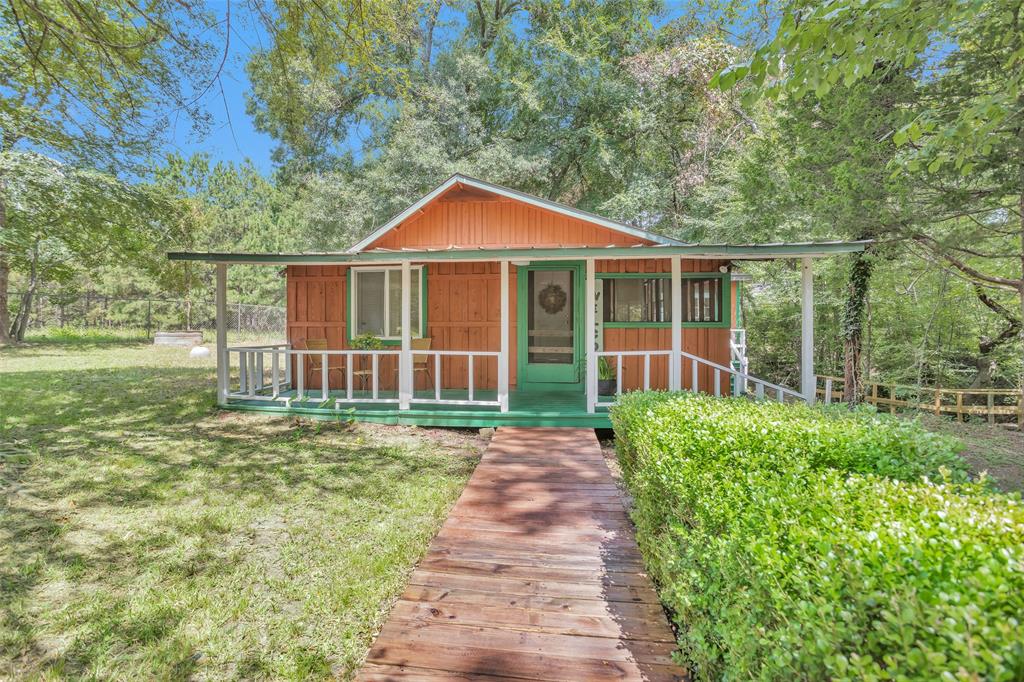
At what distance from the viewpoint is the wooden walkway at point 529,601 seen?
7.25 feet

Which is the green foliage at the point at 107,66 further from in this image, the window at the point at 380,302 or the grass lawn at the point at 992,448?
the grass lawn at the point at 992,448

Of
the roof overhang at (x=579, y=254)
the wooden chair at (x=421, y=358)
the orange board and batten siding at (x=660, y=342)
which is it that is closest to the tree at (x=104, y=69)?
the roof overhang at (x=579, y=254)

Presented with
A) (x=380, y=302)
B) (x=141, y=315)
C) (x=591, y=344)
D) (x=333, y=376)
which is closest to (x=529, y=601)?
(x=591, y=344)

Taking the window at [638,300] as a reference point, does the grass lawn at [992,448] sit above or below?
below

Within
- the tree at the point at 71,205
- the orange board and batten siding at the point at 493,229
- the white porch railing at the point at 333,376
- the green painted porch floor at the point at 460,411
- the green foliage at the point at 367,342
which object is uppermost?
the tree at the point at 71,205

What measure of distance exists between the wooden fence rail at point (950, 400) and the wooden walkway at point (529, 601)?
29.0 feet

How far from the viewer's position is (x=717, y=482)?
2258 mm

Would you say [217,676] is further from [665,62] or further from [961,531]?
[665,62]

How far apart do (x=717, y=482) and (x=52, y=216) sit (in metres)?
15.6

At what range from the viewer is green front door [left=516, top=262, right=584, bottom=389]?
8.59 m

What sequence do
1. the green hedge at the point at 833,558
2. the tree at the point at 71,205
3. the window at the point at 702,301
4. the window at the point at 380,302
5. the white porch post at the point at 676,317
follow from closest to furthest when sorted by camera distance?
the green hedge at the point at 833,558, the white porch post at the point at 676,317, the window at the point at 702,301, the window at the point at 380,302, the tree at the point at 71,205

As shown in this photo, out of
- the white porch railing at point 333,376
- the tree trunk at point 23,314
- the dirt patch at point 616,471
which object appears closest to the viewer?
the dirt patch at point 616,471

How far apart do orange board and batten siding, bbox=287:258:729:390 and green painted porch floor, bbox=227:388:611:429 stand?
592mm

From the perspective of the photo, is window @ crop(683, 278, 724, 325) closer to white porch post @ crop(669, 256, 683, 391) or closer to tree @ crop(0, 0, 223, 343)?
white porch post @ crop(669, 256, 683, 391)
